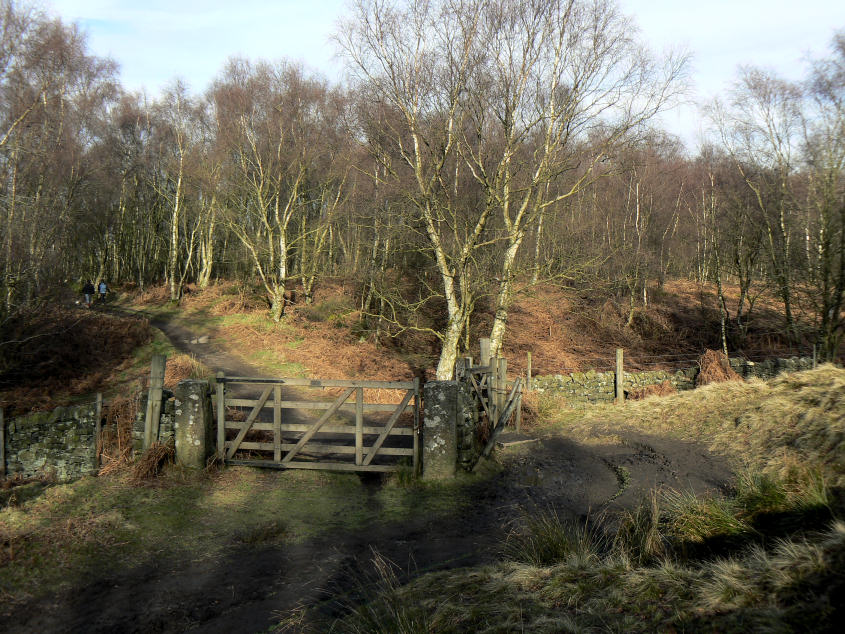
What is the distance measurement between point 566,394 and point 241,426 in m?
12.4

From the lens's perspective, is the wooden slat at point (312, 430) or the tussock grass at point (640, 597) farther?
the wooden slat at point (312, 430)

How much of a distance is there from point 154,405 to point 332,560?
17.2ft

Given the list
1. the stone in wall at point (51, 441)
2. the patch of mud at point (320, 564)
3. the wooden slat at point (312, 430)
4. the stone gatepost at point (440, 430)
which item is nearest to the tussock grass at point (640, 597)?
the patch of mud at point (320, 564)

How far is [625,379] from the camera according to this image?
19.5m

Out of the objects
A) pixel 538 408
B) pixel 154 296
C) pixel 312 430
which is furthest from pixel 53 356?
pixel 538 408

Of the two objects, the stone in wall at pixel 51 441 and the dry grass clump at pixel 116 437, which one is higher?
the dry grass clump at pixel 116 437

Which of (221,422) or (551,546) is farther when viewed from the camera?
(221,422)

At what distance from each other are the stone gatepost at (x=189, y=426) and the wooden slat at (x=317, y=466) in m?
0.65

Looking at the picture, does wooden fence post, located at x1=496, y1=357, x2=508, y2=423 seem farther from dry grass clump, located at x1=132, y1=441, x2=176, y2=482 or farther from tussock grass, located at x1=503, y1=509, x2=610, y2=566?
dry grass clump, located at x1=132, y1=441, x2=176, y2=482

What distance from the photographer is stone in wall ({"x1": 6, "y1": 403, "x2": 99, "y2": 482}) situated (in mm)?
12602

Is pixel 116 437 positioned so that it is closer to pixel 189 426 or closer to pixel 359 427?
pixel 189 426

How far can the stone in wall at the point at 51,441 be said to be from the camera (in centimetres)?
1260

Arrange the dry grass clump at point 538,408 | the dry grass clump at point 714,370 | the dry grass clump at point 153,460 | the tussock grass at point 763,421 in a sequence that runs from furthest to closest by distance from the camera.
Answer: the dry grass clump at point 714,370, the dry grass clump at point 538,408, the dry grass clump at point 153,460, the tussock grass at point 763,421

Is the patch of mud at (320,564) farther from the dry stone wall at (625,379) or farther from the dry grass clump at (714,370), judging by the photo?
the dry grass clump at (714,370)
